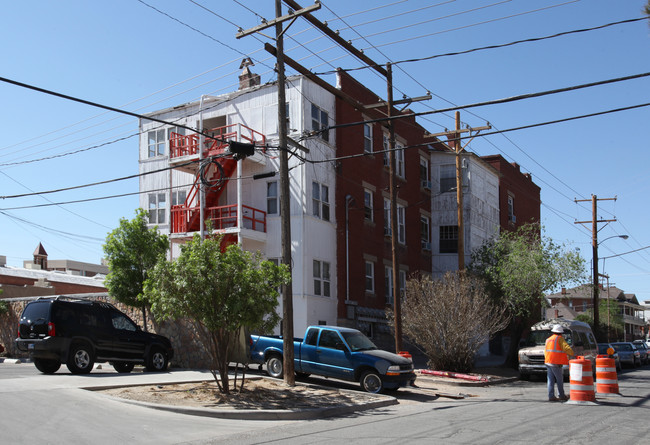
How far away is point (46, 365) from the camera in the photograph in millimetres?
16500

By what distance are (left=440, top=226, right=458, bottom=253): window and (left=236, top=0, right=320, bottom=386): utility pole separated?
2214 cm

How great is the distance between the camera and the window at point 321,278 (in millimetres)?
26094

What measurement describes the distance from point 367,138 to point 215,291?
60.7 feet

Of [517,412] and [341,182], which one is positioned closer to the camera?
[517,412]

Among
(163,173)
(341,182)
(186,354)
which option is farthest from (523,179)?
(186,354)

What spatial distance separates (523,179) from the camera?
48750 millimetres

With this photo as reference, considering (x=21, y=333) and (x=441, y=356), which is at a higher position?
(x=21, y=333)

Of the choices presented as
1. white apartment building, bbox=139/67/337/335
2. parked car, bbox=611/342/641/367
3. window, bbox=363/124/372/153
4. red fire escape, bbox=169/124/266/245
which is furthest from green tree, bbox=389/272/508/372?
→ parked car, bbox=611/342/641/367

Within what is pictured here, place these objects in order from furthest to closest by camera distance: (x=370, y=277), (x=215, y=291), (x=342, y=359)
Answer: (x=370, y=277), (x=342, y=359), (x=215, y=291)

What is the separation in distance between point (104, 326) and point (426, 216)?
2316 cm

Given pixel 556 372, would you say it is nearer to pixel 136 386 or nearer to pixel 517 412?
pixel 517 412

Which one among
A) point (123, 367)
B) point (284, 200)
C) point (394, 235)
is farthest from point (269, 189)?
point (123, 367)

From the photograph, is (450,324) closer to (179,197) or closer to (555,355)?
(555,355)

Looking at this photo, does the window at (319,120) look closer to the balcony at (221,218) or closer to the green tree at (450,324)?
the balcony at (221,218)
